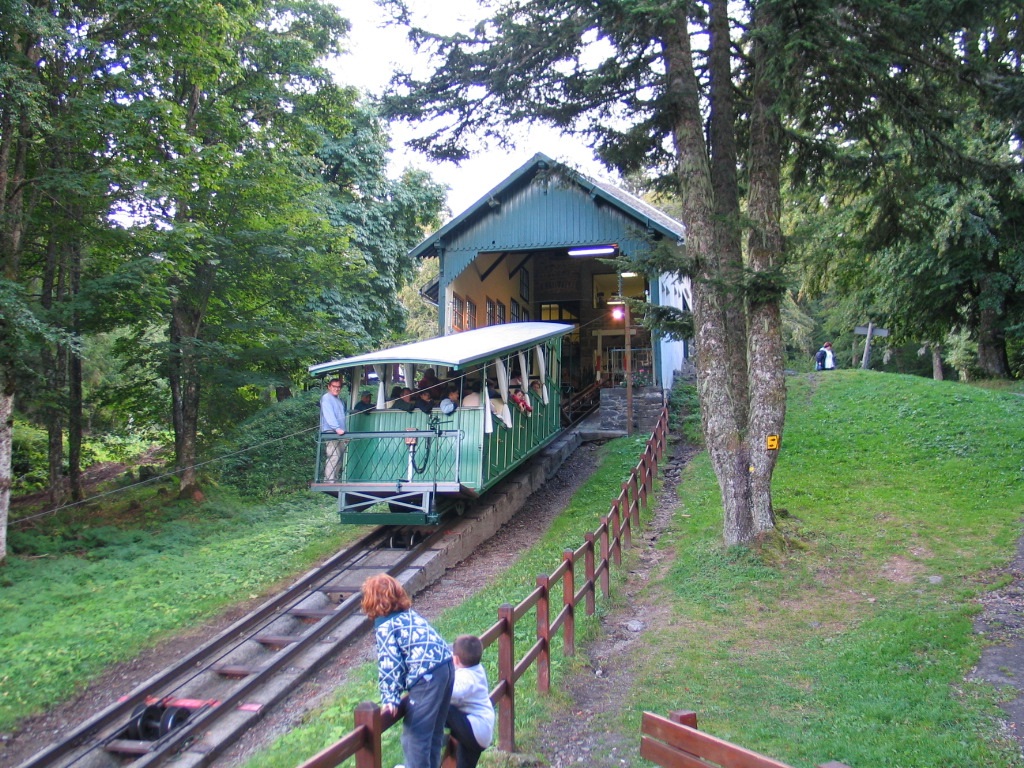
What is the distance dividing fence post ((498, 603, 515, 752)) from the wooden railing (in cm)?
182

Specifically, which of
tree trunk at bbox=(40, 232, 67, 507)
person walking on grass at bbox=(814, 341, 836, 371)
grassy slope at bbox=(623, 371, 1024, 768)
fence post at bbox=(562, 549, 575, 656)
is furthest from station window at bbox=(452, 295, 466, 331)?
fence post at bbox=(562, 549, 575, 656)

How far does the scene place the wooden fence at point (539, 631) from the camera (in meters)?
3.54

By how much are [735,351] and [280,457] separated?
12.4 m

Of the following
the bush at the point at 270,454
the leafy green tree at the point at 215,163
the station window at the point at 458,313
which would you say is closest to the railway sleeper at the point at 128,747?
the leafy green tree at the point at 215,163

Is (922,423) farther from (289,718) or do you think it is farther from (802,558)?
(289,718)

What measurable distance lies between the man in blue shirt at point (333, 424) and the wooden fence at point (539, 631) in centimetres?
445

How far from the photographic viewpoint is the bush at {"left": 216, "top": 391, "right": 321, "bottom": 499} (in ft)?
60.2

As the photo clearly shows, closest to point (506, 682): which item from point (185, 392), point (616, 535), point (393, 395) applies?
point (616, 535)

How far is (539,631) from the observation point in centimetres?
645

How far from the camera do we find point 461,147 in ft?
39.6

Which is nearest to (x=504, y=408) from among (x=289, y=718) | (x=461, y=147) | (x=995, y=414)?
(x=461, y=147)

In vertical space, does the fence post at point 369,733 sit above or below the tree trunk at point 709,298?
below

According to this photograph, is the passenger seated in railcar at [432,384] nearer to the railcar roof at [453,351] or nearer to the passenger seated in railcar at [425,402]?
the passenger seated in railcar at [425,402]

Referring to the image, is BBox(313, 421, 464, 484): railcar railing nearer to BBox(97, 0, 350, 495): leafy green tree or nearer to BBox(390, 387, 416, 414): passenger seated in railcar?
BBox(390, 387, 416, 414): passenger seated in railcar
